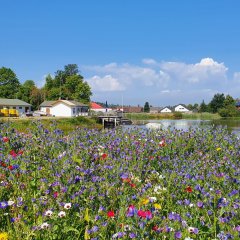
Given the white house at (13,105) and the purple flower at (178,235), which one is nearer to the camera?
the purple flower at (178,235)

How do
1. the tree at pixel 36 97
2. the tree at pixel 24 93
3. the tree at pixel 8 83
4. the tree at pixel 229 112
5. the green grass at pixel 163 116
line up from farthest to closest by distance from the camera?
the green grass at pixel 163 116, the tree at pixel 229 112, the tree at pixel 36 97, the tree at pixel 24 93, the tree at pixel 8 83

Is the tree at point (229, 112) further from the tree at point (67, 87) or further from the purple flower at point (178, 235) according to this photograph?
the purple flower at point (178, 235)

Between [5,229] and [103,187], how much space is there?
3.94ft

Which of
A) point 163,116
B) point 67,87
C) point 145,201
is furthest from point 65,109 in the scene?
point 145,201

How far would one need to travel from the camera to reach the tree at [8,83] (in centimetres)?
9206

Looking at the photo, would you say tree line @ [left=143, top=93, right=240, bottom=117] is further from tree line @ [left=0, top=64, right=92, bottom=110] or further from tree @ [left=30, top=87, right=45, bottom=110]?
tree @ [left=30, top=87, right=45, bottom=110]

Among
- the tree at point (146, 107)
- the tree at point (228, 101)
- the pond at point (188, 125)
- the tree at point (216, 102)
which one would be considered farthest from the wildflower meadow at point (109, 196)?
the tree at point (146, 107)

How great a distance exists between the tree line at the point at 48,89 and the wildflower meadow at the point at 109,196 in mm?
89426

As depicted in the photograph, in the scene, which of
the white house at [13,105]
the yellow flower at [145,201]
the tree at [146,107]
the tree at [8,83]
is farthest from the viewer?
the tree at [146,107]

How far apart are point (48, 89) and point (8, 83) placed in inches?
603

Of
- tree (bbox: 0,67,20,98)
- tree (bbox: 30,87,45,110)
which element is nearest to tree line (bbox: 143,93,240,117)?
tree (bbox: 30,87,45,110)

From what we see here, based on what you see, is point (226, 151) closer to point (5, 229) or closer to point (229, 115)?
point (5, 229)

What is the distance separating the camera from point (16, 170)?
4836 millimetres

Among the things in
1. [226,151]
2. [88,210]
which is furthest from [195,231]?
[226,151]
